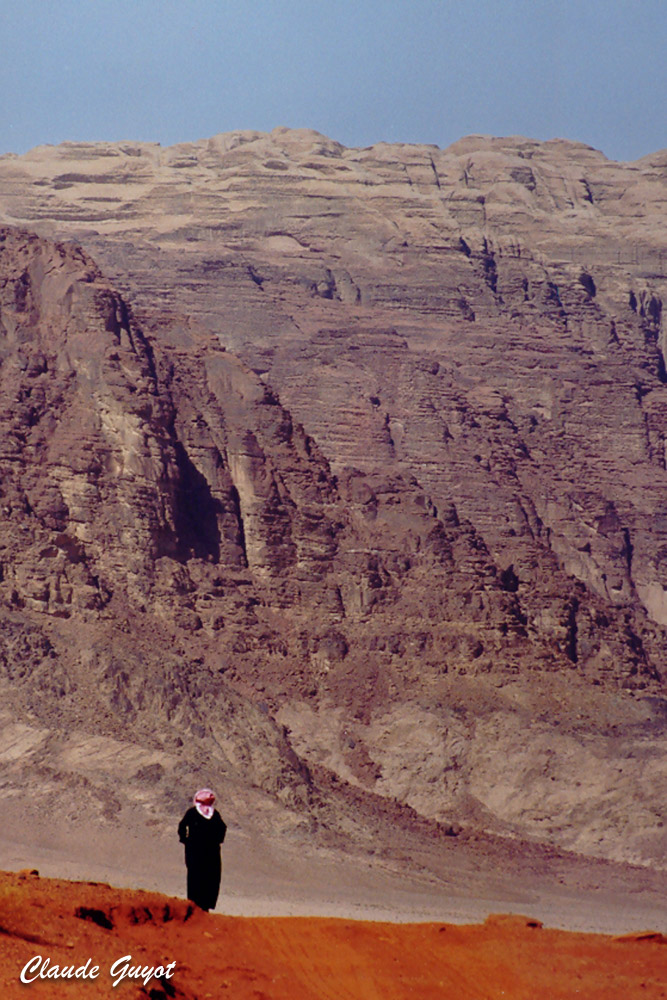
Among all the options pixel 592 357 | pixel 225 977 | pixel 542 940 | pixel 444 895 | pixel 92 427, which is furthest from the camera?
pixel 592 357

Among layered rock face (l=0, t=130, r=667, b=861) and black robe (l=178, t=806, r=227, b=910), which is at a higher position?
layered rock face (l=0, t=130, r=667, b=861)

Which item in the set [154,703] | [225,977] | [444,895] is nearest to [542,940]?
[225,977]

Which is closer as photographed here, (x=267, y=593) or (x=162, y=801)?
(x=162, y=801)

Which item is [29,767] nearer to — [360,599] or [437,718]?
[437,718]

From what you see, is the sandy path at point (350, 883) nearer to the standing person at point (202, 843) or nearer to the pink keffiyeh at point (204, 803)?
the standing person at point (202, 843)

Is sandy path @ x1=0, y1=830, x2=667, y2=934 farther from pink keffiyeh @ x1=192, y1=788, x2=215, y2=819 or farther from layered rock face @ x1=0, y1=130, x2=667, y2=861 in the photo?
pink keffiyeh @ x1=192, y1=788, x2=215, y2=819

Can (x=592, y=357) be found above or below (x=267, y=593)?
above

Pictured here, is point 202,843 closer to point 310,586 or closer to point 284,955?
point 284,955

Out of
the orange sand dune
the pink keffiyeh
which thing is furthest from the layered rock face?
the pink keffiyeh
